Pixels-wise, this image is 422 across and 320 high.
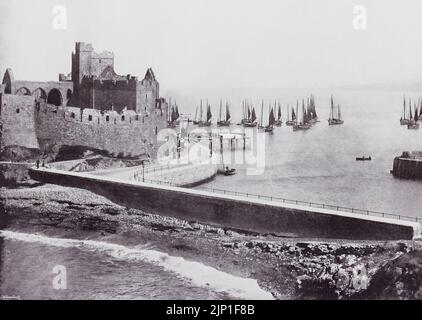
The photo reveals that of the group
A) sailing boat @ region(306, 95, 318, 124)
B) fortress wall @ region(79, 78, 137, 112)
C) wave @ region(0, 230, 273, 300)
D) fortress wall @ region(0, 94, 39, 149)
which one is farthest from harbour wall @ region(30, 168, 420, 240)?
sailing boat @ region(306, 95, 318, 124)

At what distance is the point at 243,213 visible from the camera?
16609 mm

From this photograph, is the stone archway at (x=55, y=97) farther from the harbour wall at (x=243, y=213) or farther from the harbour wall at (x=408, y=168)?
the harbour wall at (x=408, y=168)

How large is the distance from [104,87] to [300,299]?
62.8 ft

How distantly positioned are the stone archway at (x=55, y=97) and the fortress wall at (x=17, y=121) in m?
5.53

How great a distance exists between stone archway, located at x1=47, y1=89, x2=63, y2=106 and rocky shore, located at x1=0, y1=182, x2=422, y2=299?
949 centimetres

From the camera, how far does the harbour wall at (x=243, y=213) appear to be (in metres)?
14.5

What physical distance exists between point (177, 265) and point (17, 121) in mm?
11498

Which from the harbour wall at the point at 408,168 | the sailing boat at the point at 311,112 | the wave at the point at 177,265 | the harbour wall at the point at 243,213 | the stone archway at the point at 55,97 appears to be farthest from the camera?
the sailing boat at the point at 311,112

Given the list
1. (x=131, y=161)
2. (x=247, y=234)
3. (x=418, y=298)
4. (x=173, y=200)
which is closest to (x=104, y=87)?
(x=131, y=161)

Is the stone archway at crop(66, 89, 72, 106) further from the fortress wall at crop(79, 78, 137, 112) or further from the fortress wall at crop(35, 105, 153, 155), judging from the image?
the fortress wall at crop(35, 105, 153, 155)

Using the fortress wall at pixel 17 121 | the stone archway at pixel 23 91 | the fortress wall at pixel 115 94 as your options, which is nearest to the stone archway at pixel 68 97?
the fortress wall at pixel 115 94

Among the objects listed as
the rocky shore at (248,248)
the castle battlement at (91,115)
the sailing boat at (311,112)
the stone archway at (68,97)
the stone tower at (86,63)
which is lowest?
the rocky shore at (248,248)

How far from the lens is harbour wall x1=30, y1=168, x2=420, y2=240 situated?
1448cm

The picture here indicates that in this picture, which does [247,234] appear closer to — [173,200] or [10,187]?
[173,200]
